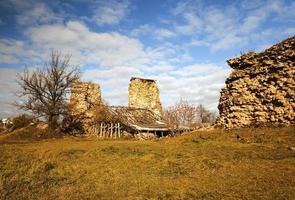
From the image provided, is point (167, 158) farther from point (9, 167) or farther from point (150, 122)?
point (150, 122)

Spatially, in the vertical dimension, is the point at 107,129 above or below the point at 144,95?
below

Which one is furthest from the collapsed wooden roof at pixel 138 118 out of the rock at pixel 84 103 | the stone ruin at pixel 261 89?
the stone ruin at pixel 261 89

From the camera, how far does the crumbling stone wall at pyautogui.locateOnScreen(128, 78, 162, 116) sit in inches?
1510

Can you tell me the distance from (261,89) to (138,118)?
70.8 feet

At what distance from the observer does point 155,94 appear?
40.1m

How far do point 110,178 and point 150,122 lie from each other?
2652 centimetres

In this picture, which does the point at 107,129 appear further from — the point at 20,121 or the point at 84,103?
the point at 20,121

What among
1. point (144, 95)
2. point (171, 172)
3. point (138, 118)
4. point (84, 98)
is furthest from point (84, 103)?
point (171, 172)

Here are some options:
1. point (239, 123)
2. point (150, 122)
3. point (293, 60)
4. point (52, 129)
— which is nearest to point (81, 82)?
point (52, 129)

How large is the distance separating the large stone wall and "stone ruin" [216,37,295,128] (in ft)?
68.5

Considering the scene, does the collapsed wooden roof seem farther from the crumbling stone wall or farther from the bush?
the bush

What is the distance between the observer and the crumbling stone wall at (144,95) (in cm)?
3834

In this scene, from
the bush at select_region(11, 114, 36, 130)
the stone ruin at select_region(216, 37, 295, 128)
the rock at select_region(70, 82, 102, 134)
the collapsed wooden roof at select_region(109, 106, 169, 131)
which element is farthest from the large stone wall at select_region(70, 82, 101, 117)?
the stone ruin at select_region(216, 37, 295, 128)

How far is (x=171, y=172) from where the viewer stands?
346 inches
